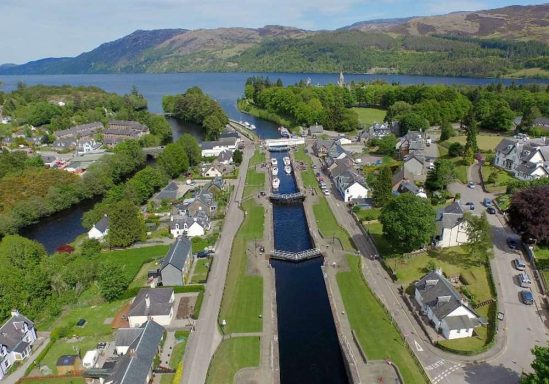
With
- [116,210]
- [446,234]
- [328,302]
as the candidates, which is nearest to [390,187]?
[446,234]

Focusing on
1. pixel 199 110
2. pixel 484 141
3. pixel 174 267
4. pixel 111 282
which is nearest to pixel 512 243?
pixel 174 267

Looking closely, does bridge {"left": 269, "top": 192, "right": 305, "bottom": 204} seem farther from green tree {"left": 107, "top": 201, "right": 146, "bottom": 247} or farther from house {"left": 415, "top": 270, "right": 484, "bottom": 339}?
house {"left": 415, "top": 270, "right": 484, "bottom": 339}

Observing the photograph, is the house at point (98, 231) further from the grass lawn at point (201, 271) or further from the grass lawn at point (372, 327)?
the grass lawn at point (372, 327)

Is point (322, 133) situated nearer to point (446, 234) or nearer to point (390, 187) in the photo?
point (390, 187)

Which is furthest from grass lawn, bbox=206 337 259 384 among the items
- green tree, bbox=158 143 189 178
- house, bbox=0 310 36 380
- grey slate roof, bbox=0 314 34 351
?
green tree, bbox=158 143 189 178

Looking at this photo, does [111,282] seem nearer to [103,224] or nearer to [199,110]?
[103,224]

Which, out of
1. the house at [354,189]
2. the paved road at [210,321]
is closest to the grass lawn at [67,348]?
the paved road at [210,321]
